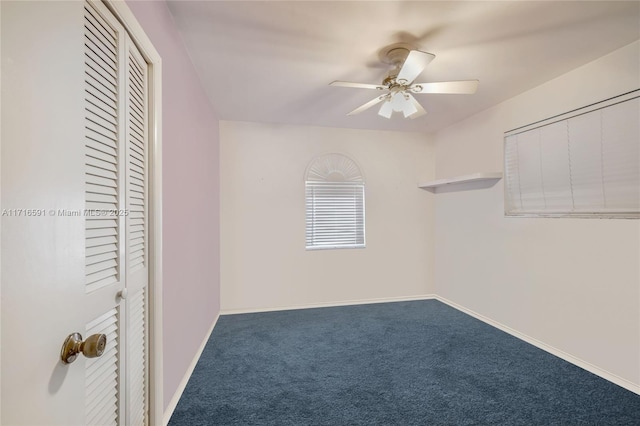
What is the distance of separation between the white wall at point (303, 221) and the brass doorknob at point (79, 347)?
2917 mm

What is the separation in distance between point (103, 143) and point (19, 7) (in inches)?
19.5

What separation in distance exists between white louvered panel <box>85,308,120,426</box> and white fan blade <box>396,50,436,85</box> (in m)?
1.97

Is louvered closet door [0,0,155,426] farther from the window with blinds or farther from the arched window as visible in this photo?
the window with blinds

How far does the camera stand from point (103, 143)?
103cm

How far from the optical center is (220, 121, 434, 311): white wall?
367cm

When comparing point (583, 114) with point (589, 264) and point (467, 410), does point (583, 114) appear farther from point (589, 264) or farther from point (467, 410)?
point (467, 410)

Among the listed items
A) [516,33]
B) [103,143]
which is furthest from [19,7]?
[516,33]

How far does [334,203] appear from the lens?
3.96m

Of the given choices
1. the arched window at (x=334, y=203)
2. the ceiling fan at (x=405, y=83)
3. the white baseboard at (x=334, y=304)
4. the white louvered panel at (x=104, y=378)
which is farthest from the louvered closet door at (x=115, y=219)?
the arched window at (x=334, y=203)

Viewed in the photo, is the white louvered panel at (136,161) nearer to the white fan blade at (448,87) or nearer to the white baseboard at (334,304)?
the white fan blade at (448,87)

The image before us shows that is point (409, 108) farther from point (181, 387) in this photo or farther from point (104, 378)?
point (181, 387)

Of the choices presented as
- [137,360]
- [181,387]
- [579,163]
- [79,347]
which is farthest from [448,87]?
[181,387]

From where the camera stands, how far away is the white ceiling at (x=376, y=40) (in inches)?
65.9

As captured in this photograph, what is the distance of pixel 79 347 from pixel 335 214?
334 cm
